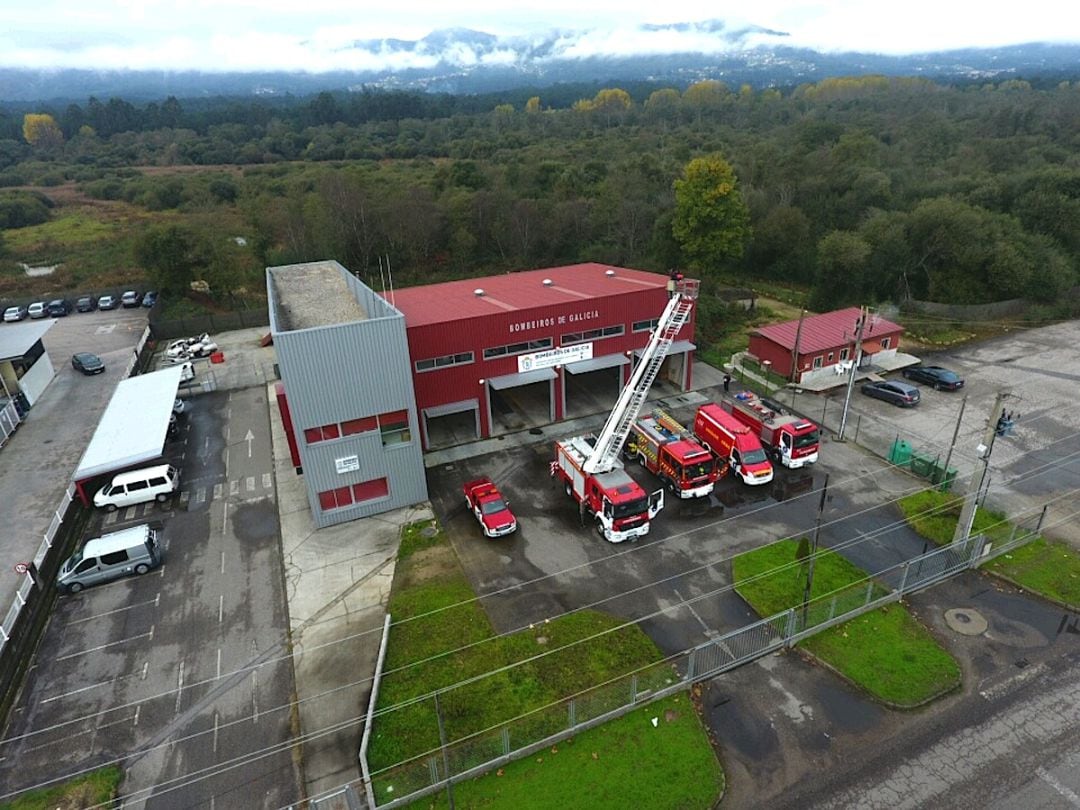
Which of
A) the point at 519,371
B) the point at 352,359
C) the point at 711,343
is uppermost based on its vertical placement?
the point at 352,359

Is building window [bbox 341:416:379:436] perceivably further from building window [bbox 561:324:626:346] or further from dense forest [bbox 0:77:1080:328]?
dense forest [bbox 0:77:1080:328]

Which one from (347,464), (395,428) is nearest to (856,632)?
(395,428)

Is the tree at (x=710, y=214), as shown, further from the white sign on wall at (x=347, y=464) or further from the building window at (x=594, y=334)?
the white sign on wall at (x=347, y=464)

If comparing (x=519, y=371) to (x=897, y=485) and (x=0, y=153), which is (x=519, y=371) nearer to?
(x=897, y=485)

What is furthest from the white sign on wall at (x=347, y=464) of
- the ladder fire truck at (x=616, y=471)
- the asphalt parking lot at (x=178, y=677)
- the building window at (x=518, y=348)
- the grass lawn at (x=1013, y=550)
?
the grass lawn at (x=1013, y=550)

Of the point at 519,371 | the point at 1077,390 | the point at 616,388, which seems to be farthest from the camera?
the point at 616,388

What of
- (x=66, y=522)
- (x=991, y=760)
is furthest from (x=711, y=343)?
(x=66, y=522)

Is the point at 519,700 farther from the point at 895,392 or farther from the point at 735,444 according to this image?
the point at 895,392

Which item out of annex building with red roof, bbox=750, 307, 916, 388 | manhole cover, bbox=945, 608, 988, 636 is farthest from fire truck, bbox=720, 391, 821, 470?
manhole cover, bbox=945, 608, 988, 636
